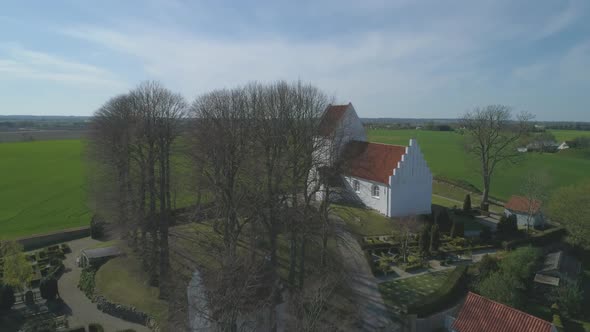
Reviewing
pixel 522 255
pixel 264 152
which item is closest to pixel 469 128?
pixel 522 255

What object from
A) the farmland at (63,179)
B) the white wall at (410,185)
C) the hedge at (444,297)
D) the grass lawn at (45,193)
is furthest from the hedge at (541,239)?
the grass lawn at (45,193)

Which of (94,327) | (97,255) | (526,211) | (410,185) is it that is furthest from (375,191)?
(94,327)

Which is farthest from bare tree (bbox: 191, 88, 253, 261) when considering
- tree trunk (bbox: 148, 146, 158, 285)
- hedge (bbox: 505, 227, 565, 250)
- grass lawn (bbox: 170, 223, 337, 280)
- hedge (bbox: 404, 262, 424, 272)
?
hedge (bbox: 505, 227, 565, 250)

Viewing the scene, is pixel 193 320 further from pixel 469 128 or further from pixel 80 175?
pixel 80 175

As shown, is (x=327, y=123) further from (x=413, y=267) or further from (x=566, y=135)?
(x=566, y=135)

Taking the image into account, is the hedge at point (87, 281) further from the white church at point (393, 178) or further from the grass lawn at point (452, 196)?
the grass lawn at point (452, 196)

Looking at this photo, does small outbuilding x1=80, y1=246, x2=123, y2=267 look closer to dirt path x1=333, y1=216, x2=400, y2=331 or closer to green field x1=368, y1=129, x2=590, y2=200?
dirt path x1=333, y1=216, x2=400, y2=331
